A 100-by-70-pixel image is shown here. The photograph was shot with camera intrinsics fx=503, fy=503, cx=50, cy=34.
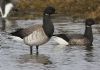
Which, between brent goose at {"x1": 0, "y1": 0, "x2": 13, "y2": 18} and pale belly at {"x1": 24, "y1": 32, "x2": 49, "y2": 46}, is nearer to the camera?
pale belly at {"x1": 24, "y1": 32, "x2": 49, "y2": 46}

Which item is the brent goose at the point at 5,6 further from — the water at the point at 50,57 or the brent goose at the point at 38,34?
the brent goose at the point at 38,34

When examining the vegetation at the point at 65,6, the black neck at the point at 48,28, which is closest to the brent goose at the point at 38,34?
the black neck at the point at 48,28

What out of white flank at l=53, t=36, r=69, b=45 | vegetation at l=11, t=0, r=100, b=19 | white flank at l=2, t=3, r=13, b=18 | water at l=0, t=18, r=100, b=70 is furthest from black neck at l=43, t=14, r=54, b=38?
white flank at l=2, t=3, r=13, b=18

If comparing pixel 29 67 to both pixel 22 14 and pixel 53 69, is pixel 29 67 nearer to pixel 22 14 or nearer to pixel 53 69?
pixel 53 69

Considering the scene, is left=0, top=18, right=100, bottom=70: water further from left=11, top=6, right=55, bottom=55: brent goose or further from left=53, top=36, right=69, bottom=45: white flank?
left=11, top=6, right=55, bottom=55: brent goose

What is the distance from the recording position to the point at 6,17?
32.4 metres

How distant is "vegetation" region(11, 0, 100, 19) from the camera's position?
3332 centimetres

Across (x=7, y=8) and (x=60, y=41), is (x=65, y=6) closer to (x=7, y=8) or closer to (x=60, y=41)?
(x=7, y=8)

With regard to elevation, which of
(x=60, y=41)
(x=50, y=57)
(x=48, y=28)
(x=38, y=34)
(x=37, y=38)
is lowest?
(x=50, y=57)

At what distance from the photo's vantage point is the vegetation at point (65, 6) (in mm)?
33319

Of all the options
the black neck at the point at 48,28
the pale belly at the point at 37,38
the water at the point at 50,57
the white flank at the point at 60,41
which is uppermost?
the black neck at the point at 48,28

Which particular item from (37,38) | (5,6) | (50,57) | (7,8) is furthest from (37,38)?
(5,6)

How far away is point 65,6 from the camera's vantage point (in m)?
35.4

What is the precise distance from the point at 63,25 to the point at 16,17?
197 inches
